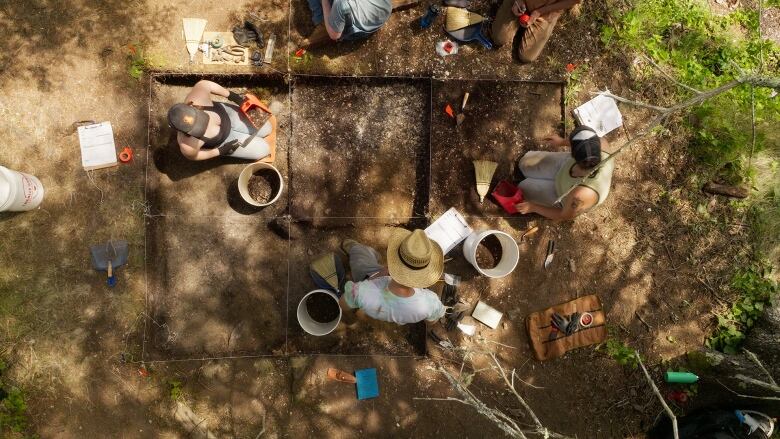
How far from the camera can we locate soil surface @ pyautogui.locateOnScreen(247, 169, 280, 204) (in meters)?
5.14

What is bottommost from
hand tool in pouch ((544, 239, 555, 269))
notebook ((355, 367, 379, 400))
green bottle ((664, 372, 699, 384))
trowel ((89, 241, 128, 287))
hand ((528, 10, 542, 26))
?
notebook ((355, 367, 379, 400))

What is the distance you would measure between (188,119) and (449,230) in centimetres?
283

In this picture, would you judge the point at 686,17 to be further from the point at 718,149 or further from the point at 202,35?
the point at 202,35

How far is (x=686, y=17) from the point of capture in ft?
→ 18.3

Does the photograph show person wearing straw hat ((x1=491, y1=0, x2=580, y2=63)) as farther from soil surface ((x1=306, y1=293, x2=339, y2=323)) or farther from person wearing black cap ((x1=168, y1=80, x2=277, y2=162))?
soil surface ((x1=306, y1=293, x2=339, y2=323))

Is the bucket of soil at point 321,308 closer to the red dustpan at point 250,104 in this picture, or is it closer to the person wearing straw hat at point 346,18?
the red dustpan at point 250,104

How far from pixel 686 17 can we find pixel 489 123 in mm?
2798

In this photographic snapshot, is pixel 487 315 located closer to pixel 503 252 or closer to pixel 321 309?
pixel 503 252

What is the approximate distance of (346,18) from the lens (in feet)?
15.5

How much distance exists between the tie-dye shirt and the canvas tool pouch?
166 cm

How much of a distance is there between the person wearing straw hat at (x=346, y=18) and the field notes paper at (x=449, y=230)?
2.16m

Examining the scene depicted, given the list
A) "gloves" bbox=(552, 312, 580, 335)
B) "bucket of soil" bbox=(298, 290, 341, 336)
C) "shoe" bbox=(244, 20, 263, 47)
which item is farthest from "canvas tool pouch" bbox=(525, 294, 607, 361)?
"shoe" bbox=(244, 20, 263, 47)

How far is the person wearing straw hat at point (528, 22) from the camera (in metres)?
5.11

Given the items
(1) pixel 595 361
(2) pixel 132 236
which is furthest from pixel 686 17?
(2) pixel 132 236
